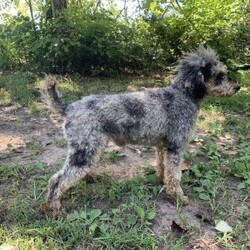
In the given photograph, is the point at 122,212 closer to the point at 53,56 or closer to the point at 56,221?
the point at 56,221

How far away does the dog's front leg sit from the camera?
13.3 ft

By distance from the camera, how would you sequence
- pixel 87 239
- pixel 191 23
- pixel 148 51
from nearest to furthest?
pixel 87 239
pixel 191 23
pixel 148 51

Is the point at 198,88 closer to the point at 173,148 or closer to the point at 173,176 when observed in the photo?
the point at 173,148

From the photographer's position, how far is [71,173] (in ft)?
12.4

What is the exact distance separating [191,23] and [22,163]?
22.4 ft

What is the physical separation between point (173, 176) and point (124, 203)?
633mm

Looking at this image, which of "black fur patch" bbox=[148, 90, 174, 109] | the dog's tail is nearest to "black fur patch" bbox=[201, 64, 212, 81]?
"black fur patch" bbox=[148, 90, 174, 109]

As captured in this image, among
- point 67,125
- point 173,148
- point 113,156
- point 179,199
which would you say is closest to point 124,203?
point 179,199

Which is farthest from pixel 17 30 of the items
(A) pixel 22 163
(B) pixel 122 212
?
(B) pixel 122 212

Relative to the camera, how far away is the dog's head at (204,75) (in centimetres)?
432

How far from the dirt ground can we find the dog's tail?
1120mm

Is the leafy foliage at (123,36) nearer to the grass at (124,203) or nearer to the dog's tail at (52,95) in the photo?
the grass at (124,203)

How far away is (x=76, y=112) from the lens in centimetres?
395

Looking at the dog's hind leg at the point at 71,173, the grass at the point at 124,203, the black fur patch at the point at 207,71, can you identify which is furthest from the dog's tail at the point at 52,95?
the black fur patch at the point at 207,71
